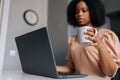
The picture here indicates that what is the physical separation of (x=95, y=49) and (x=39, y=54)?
0.99 feet

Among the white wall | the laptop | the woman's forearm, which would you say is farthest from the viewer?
the white wall

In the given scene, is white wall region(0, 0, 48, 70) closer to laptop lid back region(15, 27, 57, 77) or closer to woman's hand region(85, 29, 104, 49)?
laptop lid back region(15, 27, 57, 77)

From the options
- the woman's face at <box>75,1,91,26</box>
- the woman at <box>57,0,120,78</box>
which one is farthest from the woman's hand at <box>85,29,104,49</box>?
the woman's face at <box>75,1,91,26</box>

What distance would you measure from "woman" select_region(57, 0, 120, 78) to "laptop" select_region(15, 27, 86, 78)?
0.44 ft

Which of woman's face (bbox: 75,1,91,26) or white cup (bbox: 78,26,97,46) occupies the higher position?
woman's face (bbox: 75,1,91,26)

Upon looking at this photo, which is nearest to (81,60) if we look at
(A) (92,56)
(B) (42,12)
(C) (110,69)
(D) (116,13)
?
(A) (92,56)

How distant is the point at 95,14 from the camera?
37.2 inches

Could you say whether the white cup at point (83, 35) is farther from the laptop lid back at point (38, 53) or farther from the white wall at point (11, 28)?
the white wall at point (11, 28)

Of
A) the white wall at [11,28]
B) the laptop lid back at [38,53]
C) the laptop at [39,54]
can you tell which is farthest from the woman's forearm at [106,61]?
the white wall at [11,28]

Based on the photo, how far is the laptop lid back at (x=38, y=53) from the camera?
0.57 metres

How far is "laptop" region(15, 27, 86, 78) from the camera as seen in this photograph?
56 cm

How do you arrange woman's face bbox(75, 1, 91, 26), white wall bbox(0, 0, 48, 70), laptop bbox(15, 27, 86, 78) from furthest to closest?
white wall bbox(0, 0, 48, 70) → woman's face bbox(75, 1, 91, 26) → laptop bbox(15, 27, 86, 78)

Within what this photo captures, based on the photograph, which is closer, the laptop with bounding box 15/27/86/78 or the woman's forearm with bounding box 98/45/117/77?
the laptop with bounding box 15/27/86/78

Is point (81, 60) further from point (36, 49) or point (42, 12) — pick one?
point (42, 12)
